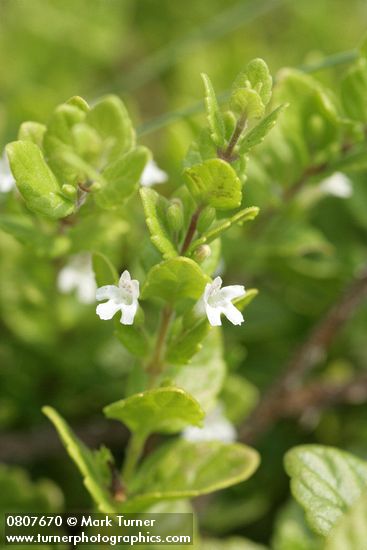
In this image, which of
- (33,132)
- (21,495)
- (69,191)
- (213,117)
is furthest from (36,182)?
(21,495)

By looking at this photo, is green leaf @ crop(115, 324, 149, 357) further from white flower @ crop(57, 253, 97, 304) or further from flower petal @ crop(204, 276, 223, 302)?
white flower @ crop(57, 253, 97, 304)

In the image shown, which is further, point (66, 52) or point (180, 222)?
point (66, 52)

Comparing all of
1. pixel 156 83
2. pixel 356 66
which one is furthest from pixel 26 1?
pixel 356 66

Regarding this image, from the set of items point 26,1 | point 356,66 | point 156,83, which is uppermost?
point 26,1

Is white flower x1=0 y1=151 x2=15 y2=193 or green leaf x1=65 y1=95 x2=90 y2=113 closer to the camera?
green leaf x1=65 y1=95 x2=90 y2=113

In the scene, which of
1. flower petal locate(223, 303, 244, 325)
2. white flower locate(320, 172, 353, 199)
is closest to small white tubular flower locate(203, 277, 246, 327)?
flower petal locate(223, 303, 244, 325)

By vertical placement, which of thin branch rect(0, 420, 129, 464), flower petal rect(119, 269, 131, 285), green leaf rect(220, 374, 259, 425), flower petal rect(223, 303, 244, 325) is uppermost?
flower petal rect(119, 269, 131, 285)

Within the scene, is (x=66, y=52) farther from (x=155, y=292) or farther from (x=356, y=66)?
(x=155, y=292)
